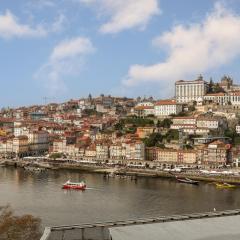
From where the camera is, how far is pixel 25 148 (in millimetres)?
30297

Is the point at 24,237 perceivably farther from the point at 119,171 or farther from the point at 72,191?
the point at 119,171

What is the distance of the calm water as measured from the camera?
12.7 meters

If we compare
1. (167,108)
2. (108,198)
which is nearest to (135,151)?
(167,108)

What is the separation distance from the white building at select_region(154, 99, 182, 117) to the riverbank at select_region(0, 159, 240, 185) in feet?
33.8

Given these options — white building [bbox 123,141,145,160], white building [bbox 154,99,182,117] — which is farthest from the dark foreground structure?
white building [bbox 154,99,182,117]

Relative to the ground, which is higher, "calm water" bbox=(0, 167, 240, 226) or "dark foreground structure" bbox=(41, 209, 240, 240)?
"dark foreground structure" bbox=(41, 209, 240, 240)

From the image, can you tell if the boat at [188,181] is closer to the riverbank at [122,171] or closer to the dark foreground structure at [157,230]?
the riverbank at [122,171]

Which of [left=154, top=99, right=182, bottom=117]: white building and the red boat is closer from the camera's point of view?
the red boat

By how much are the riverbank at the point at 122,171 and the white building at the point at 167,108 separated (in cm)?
1030

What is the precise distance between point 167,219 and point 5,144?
26427 mm

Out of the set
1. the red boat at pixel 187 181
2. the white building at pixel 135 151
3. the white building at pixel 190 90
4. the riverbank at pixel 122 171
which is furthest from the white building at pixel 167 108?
the red boat at pixel 187 181

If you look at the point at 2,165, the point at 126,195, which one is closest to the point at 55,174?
the point at 2,165

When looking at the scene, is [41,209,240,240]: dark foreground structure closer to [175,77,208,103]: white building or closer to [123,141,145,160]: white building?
[123,141,145,160]: white building

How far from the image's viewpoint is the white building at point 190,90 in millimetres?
36688
